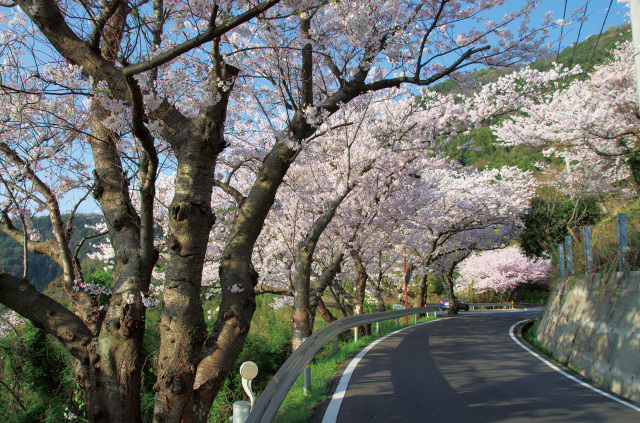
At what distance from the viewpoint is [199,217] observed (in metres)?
4.16

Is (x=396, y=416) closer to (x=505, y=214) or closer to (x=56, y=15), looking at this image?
(x=56, y=15)

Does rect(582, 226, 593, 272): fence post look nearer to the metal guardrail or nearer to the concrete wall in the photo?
the concrete wall

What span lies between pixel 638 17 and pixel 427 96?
848 cm

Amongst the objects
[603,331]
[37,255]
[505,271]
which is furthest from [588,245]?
[505,271]

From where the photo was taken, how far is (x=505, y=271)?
4722 cm

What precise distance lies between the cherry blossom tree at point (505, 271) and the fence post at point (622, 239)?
130ft

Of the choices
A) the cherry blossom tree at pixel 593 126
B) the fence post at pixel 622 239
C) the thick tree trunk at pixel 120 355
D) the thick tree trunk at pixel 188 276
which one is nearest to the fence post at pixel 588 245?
the fence post at pixel 622 239

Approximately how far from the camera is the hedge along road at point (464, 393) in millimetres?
5215

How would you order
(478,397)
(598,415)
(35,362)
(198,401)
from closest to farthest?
1. (198,401)
2. (598,415)
3. (478,397)
4. (35,362)

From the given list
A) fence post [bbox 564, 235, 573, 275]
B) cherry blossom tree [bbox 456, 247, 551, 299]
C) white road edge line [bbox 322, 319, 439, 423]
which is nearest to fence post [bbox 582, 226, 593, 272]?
fence post [bbox 564, 235, 573, 275]

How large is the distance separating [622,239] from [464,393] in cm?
440

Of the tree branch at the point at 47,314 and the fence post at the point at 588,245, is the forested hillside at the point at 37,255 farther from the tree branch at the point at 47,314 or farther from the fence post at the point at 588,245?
the fence post at the point at 588,245

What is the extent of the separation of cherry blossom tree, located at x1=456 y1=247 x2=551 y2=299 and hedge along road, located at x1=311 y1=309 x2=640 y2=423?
38.6 metres

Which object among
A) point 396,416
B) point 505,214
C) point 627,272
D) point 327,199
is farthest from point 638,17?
point 505,214
